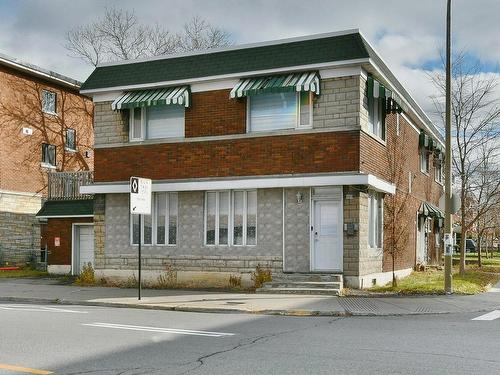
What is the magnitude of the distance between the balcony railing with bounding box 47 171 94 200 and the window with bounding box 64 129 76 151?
9.01m

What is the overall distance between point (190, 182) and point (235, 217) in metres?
1.72

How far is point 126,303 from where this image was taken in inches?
622

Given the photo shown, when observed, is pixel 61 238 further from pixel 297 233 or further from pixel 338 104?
pixel 338 104

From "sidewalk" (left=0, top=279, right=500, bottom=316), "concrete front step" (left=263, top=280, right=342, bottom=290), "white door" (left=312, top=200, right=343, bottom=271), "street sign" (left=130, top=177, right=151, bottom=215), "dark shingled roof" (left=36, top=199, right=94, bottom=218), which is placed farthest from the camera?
"dark shingled roof" (left=36, top=199, right=94, bottom=218)

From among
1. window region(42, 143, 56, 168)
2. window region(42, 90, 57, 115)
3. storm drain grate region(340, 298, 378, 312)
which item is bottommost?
storm drain grate region(340, 298, 378, 312)

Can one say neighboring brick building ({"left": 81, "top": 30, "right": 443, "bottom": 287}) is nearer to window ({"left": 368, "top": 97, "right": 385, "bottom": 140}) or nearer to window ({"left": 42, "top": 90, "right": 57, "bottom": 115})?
window ({"left": 368, "top": 97, "right": 385, "bottom": 140})

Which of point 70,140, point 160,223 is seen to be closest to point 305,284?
point 160,223

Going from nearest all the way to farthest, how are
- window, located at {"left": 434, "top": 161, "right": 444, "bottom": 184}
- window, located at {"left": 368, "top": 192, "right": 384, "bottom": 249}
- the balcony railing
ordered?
1. window, located at {"left": 368, "top": 192, "right": 384, "bottom": 249}
2. the balcony railing
3. window, located at {"left": 434, "top": 161, "right": 444, "bottom": 184}

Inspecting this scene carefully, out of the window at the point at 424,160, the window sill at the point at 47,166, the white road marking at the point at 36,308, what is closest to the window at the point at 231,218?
the white road marking at the point at 36,308

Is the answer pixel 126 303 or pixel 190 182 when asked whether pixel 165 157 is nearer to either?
pixel 190 182

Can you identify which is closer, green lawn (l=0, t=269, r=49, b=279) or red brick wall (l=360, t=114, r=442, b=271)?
red brick wall (l=360, t=114, r=442, b=271)

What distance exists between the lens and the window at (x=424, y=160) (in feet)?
95.9

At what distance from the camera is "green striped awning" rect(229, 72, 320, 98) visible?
59.4ft

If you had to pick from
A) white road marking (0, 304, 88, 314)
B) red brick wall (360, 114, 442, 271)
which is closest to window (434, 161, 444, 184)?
red brick wall (360, 114, 442, 271)
